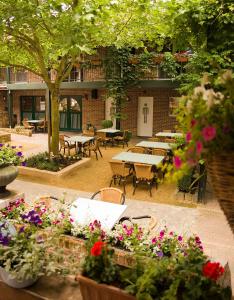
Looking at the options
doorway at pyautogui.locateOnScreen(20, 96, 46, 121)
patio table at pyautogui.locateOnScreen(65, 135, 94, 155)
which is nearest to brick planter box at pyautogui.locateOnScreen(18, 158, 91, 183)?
patio table at pyautogui.locateOnScreen(65, 135, 94, 155)

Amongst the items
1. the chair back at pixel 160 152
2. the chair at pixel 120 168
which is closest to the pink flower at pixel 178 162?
the chair at pixel 120 168

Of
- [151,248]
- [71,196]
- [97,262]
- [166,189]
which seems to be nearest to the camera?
[97,262]

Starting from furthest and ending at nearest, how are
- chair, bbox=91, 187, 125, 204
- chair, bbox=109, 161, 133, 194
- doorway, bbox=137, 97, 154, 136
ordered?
doorway, bbox=137, 97, 154, 136 → chair, bbox=109, 161, 133, 194 → chair, bbox=91, 187, 125, 204

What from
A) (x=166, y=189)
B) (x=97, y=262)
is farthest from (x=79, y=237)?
(x=166, y=189)

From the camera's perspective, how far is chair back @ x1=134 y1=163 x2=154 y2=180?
7.51 m

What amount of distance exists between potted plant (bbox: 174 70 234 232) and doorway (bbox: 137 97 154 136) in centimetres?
1557

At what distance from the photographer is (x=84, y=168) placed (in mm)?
10148

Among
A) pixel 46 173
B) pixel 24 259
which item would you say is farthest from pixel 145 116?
pixel 24 259

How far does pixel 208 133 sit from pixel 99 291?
4.36 feet

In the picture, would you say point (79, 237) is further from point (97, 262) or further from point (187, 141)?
point (187, 141)

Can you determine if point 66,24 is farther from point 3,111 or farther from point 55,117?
point 3,111

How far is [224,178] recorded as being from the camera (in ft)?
3.65

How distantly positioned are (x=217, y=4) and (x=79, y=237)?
12.0ft

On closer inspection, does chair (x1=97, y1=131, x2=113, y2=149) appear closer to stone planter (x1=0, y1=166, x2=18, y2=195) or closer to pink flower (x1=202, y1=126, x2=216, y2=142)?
stone planter (x1=0, y1=166, x2=18, y2=195)
